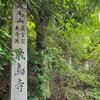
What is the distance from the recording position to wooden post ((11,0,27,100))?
208 inches

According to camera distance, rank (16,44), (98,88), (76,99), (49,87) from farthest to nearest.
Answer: (98,88)
(76,99)
(49,87)
(16,44)

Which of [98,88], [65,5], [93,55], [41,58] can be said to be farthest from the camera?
[93,55]

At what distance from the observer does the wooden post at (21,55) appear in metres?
5.29

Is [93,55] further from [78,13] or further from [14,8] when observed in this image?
[14,8]

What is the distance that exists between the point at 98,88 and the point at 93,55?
130cm

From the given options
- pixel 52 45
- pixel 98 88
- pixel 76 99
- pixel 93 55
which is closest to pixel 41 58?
pixel 52 45

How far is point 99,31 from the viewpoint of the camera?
Answer: 9.05 meters

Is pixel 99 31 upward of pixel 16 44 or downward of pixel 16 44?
upward

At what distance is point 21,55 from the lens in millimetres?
5250

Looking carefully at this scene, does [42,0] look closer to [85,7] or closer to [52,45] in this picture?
[85,7]

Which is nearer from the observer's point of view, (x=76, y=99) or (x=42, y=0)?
(x=42, y=0)

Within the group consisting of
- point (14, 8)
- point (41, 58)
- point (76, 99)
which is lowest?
point (76, 99)

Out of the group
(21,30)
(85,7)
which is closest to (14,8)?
(21,30)

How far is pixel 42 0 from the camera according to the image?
221 inches
